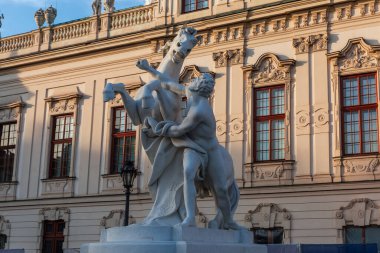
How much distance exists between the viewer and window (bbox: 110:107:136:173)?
19.3 meters

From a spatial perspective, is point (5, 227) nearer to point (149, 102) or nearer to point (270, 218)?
point (270, 218)

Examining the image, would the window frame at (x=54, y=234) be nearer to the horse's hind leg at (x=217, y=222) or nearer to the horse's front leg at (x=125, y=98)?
the horse's front leg at (x=125, y=98)

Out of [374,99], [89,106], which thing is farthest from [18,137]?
[374,99]

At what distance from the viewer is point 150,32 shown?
19328mm

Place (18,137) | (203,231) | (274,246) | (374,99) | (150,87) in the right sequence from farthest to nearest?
(18,137) < (374,99) < (274,246) < (150,87) < (203,231)

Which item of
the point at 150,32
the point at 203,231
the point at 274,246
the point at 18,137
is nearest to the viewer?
the point at 203,231

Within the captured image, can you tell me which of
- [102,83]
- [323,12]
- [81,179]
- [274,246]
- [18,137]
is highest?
[323,12]

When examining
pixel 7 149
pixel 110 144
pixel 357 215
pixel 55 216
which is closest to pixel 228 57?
pixel 110 144

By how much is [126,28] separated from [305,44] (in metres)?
6.59

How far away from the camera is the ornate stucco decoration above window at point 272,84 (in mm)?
16234

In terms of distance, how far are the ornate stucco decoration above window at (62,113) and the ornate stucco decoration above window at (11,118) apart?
1.29m

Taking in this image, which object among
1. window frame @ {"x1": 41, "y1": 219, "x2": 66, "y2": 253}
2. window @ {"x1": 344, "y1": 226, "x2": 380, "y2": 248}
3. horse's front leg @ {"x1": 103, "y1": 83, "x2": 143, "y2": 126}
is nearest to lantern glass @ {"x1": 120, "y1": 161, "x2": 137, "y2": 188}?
window @ {"x1": 344, "y1": 226, "x2": 380, "y2": 248}

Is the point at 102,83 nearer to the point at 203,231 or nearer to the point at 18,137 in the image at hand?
the point at 18,137

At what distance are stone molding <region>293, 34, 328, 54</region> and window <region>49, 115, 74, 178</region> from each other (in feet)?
27.0
